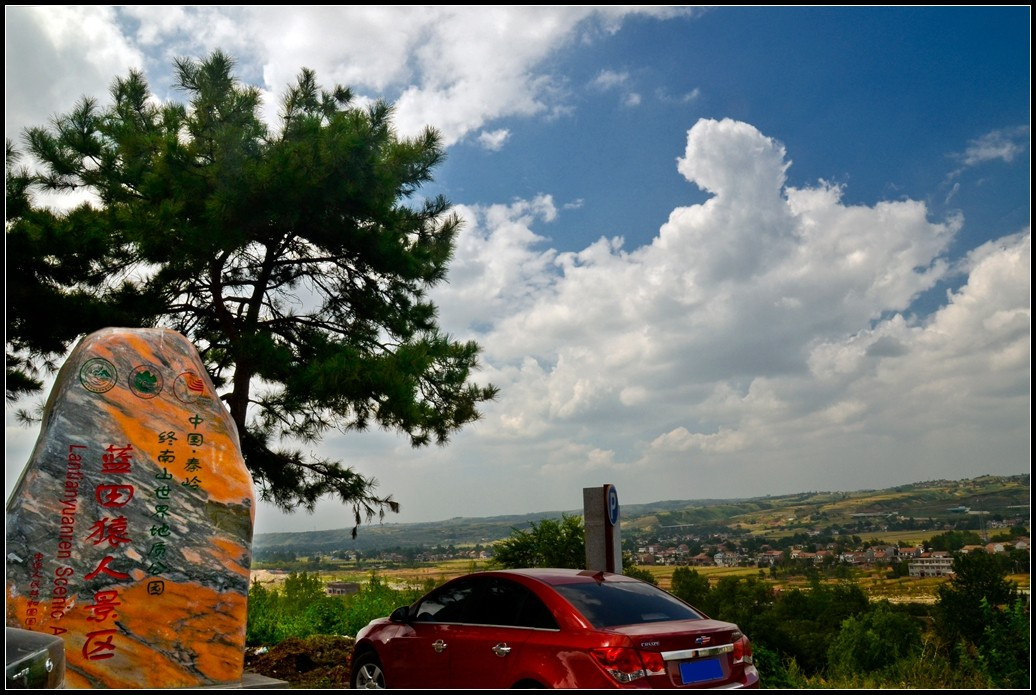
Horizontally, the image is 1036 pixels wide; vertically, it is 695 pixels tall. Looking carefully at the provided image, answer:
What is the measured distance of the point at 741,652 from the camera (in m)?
5.44

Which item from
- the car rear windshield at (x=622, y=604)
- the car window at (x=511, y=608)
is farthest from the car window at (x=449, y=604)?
the car rear windshield at (x=622, y=604)

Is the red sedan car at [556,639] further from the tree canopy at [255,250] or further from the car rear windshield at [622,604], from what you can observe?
the tree canopy at [255,250]

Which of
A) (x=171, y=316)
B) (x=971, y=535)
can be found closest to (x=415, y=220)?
(x=171, y=316)

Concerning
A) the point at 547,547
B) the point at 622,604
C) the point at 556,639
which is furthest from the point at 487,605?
the point at 547,547

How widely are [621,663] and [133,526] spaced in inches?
194

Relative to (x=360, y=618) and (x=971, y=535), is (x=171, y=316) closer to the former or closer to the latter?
(x=360, y=618)

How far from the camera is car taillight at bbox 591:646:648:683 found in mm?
4898

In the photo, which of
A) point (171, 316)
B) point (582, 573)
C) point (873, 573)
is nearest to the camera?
point (582, 573)

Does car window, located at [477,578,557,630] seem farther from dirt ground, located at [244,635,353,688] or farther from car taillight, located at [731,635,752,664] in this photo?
dirt ground, located at [244,635,353,688]

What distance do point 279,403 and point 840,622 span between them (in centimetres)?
842

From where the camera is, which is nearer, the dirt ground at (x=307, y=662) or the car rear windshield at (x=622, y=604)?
the car rear windshield at (x=622, y=604)

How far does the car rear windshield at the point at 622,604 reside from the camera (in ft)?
17.6

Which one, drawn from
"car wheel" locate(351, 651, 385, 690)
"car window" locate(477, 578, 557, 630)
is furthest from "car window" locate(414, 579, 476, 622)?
"car wheel" locate(351, 651, 385, 690)

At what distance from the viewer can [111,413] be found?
779 cm
